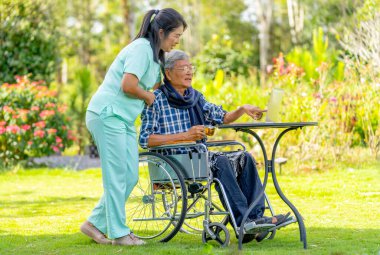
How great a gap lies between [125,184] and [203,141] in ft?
2.00

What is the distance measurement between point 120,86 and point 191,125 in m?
0.61

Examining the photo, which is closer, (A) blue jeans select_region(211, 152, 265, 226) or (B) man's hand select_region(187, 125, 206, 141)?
(A) blue jeans select_region(211, 152, 265, 226)

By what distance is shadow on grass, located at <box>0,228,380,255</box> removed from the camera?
4523 millimetres

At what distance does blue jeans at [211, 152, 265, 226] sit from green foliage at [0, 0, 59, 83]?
29.0ft

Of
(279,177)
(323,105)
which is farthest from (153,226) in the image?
(323,105)

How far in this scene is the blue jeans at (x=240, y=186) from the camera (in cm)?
468

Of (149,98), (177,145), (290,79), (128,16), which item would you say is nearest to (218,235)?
(177,145)

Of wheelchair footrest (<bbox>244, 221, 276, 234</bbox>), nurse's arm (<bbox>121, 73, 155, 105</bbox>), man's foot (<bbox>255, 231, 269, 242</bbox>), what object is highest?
nurse's arm (<bbox>121, 73, 155, 105</bbox>)

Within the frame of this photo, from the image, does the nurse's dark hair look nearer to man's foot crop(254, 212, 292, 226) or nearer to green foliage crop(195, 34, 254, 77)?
man's foot crop(254, 212, 292, 226)

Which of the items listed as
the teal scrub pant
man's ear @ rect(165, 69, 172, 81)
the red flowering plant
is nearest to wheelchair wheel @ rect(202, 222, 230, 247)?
the teal scrub pant

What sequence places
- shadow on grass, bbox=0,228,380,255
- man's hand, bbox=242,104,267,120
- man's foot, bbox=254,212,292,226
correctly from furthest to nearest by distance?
1. man's hand, bbox=242,104,267,120
2. man's foot, bbox=254,212,292,226
3. shadow on grass, bbox=0,228,380,255

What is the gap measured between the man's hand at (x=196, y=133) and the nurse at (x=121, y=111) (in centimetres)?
31

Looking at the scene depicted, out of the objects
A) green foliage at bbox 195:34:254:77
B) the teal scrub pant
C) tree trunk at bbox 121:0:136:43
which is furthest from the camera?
tree trunk at bbox 121:0:136:43

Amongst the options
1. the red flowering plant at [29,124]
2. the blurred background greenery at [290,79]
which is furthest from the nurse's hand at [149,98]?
the red flowering plant at [29,124]
